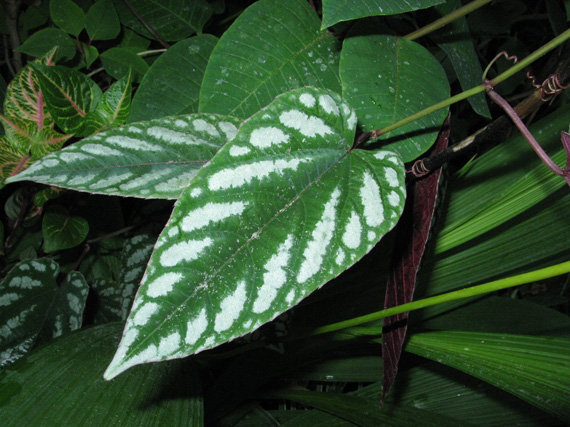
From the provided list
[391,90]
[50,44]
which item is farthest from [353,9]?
[50,44]

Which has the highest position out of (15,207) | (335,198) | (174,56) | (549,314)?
(174,56)

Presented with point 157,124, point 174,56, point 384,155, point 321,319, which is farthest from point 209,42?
point 321,319

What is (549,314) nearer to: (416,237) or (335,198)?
(416,237)

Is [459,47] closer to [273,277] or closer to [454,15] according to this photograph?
[454,15]

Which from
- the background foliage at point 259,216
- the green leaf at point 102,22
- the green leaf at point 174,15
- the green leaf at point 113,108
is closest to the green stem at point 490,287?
the background foliage at point 259,216

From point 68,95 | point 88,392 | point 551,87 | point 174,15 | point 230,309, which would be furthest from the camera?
point 174,15

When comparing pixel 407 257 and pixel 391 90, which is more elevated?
pixel 391 90

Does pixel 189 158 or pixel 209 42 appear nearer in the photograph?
pixel 189 158

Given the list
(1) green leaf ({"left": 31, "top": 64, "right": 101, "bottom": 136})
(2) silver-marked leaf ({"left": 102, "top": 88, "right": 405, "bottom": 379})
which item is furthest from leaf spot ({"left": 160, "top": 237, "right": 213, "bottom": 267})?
(1) green leaf ({"left": 31, "top": 64, "right": 101, "bottom": 136})
